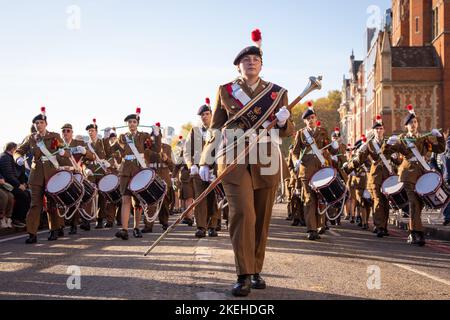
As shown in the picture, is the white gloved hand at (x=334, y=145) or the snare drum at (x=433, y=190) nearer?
the snare drum at (x=433, y=190)

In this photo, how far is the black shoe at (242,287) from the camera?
5.81 m

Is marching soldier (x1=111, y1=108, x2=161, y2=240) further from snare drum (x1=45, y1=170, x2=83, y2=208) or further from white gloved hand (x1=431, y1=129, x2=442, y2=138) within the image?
white gloved hand (x1=431, y1=129, x2=442, y2=138)

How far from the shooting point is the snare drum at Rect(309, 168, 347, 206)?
12000 mm

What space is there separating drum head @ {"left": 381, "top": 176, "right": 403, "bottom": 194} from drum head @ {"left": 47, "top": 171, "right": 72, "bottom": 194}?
603 cm

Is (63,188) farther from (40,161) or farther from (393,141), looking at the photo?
(393,141)

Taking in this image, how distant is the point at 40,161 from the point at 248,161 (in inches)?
266

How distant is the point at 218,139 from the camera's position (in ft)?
21.7

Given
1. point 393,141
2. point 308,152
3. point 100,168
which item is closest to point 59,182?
point 308,152

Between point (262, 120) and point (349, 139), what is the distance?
91.8 metres

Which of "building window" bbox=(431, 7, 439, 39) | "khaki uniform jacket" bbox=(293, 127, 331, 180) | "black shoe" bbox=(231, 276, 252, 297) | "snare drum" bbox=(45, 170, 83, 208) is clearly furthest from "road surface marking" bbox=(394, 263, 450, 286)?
"building window" bbox=(431, 7, 439, 39)

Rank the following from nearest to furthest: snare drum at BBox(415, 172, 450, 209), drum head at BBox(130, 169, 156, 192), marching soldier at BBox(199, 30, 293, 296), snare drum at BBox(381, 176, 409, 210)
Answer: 1. marching soldier at BBox(199, 30, 293, 296)
2. snare drum at BBox(415, 172, 450, 209)
3. drum head at BBox(130, 169, 156, 192)
4. snare drum at BBox(381, 176, 409, 210)

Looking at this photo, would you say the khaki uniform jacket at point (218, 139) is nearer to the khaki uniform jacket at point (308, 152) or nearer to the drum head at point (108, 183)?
the khaki uniform jacket at point (308, 152)

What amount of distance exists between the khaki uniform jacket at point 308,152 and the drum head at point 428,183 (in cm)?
179

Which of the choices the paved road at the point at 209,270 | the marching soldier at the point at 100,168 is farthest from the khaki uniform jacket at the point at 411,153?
the marching soldier at the point at 100,168
